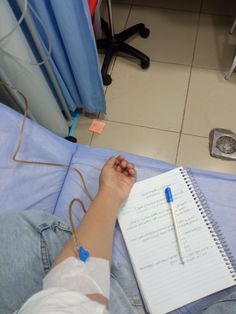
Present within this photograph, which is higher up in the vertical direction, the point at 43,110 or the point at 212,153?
the point at 43,110

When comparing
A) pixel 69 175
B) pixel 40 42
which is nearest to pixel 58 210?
pixel 69 175

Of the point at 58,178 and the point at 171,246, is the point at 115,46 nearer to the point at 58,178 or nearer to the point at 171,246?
the point at 58,178

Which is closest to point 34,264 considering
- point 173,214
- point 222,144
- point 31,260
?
point 31,260

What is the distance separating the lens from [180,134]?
1458mm

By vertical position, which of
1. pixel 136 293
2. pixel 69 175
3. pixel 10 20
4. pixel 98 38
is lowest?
pixel 136 293

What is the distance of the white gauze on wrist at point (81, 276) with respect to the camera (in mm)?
623

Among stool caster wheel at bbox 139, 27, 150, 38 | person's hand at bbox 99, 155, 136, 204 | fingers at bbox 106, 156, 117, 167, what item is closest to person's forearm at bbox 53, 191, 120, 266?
person's hand at bbox 99, 155, 136, 204

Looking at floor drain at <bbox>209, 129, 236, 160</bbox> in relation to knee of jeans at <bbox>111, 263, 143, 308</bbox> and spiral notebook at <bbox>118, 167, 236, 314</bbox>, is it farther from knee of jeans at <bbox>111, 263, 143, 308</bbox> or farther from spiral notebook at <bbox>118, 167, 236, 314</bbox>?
knee of jeans at <bbox>111, 263, 143, 308</bbox>

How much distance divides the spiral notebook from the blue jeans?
58 mm

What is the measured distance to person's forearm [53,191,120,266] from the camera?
30.6 inches

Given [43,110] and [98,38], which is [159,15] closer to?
[98,38]

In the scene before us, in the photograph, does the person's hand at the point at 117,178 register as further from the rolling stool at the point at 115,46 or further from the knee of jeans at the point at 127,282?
the rolling stool at the point at 115,46

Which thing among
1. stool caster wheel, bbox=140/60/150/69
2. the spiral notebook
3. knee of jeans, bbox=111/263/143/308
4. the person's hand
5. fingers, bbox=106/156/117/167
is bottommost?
knee of jeans, bbox=111/263/143/308

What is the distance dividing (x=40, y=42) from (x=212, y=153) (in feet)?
2.98
